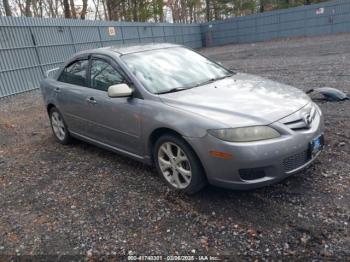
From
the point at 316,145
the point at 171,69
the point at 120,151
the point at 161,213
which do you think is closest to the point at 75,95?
the point at 120,151

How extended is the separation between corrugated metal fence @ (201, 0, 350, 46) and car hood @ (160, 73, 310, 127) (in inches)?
995

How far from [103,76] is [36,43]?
1025 centimetres

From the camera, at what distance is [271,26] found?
27.8 metres

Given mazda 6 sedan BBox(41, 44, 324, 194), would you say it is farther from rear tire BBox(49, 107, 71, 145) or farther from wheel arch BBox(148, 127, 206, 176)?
rear tire BBox(49, 107, 71, 145)

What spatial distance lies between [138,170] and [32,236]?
1.50 metres

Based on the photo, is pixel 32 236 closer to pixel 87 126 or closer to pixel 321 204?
pixel 87 126

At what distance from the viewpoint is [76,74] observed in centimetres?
469

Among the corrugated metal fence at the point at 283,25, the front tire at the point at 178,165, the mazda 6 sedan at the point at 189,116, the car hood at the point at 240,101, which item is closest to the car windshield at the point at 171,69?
the mazda 6 sedan at the point at 189,116

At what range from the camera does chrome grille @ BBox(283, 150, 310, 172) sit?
2.81 meters

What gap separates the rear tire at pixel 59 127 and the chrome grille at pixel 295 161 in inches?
143

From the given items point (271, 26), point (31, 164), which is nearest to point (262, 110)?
point (31, 164)

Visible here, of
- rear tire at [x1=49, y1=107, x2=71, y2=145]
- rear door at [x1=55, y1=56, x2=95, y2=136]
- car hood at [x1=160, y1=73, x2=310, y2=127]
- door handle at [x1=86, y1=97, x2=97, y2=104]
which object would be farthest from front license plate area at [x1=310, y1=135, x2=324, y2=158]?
rear tire at [x1=49, y1=107, x2=71, y2=145]

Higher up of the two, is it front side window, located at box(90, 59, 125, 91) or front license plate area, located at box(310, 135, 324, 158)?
front side window, located at box(90, 59, 125, 91)

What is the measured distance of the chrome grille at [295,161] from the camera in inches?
111
